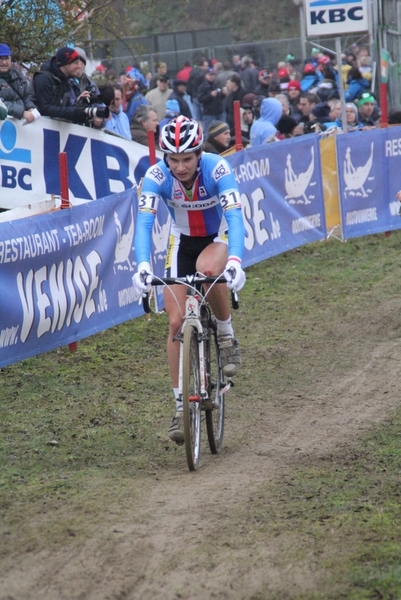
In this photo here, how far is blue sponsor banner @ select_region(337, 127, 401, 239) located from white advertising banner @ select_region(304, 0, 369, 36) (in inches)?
74.9

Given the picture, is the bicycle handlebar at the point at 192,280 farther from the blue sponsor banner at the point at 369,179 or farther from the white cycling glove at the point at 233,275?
the blue sponsor banner at the point at 369,179

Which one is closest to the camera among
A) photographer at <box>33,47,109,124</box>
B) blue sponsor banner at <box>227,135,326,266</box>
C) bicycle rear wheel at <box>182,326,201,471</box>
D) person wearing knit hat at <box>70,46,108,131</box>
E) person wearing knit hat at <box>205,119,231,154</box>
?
bicycle rear wheel at <box>182,326,201,471</box>

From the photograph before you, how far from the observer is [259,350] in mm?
9133

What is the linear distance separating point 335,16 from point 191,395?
10966mm

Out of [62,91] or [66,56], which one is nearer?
[66,56]

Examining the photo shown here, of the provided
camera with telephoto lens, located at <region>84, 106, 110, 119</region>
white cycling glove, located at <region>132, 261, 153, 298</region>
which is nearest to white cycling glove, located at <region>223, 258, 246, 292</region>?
white cycling glove, located at <region>132, 261, 153, 298</region>

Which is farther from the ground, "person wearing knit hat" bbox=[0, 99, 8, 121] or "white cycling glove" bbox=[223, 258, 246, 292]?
"person wearing knit hat" bbox=[0, 99, 8, 121]

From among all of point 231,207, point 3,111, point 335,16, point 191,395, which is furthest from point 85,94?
point 335,16

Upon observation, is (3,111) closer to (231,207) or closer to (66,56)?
(66,56)

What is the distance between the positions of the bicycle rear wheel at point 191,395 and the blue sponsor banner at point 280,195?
644cm

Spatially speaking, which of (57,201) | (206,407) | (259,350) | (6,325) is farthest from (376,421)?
(57,201)

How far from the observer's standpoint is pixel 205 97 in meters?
20.1

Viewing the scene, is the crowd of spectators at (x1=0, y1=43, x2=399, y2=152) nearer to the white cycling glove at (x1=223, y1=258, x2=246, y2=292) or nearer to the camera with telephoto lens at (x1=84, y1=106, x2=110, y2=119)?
the camera with telephoto lens at (x1=84, y1=106, x2=110, y2=119)

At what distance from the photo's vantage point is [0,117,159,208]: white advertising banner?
31.7 ft
